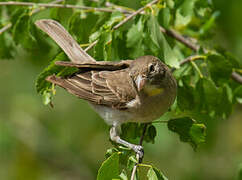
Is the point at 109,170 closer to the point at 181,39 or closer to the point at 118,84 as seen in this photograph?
the point at 118,84

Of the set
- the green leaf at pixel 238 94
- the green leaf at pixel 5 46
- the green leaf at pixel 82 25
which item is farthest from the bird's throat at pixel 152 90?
the green leaf at pixel 5 46

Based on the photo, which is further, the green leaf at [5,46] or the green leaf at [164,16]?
the green leaf at [5,46]

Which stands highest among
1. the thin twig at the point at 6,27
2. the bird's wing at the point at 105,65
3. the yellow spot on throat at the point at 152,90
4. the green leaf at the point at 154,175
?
the thin twig at the point at 6,27

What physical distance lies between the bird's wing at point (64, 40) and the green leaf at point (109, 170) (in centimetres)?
122

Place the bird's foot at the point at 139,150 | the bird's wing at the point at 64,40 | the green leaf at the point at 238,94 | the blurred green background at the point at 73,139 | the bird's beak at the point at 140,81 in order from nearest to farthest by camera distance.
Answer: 1. the bird's foot at the point at 139,150
2. the bird's beak at the point at 140,81
3. the bird's wing at the point at 64,40
4. the green leaf at the point at 238,94
5. the blurred green background at the point at 73,139

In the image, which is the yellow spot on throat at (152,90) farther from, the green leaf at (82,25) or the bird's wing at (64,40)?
the green leaf at (82,25)

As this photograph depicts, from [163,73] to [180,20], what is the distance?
0.88 m

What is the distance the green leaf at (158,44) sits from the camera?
383 cm

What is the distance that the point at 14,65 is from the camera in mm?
9070

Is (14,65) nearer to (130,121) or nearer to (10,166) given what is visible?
(10,166)

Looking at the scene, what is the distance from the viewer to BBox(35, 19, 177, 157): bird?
3898mm

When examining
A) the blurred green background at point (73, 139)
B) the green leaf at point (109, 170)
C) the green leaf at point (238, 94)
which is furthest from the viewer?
the blurred green background at point (73, 139)

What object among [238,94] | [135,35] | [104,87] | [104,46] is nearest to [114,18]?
Answer: [135,35]

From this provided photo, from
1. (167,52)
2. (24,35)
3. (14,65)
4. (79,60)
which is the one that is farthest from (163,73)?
(14,65)
